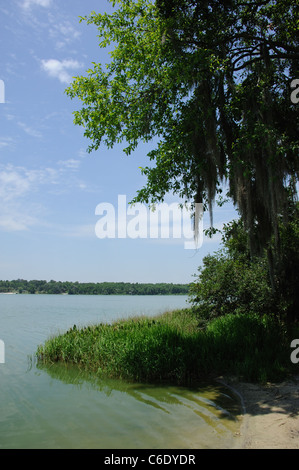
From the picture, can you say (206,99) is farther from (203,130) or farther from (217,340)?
(217,340)

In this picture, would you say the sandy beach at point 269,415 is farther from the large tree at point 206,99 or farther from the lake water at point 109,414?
the large tree at point 206,99

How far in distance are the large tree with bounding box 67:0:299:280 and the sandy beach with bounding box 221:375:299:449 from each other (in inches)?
157

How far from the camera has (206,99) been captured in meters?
9.66

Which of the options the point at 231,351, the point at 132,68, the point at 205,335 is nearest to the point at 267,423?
the point at 231,351

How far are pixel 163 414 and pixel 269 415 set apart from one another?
6.35 ft

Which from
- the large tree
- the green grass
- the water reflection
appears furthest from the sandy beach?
the large tree

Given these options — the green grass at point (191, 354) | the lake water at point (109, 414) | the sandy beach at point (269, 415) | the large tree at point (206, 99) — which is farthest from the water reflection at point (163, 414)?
the large tree at point (206, 99)

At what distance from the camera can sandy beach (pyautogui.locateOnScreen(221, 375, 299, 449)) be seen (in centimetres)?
495

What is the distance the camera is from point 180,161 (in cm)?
1049

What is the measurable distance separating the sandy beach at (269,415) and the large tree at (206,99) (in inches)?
157

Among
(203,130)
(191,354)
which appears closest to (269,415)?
(191,354)

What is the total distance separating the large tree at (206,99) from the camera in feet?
30.5

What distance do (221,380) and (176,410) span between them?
7.05ft

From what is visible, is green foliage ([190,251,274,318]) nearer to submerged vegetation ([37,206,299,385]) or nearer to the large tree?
A: submerged vegetation ([37,206,299,385])
